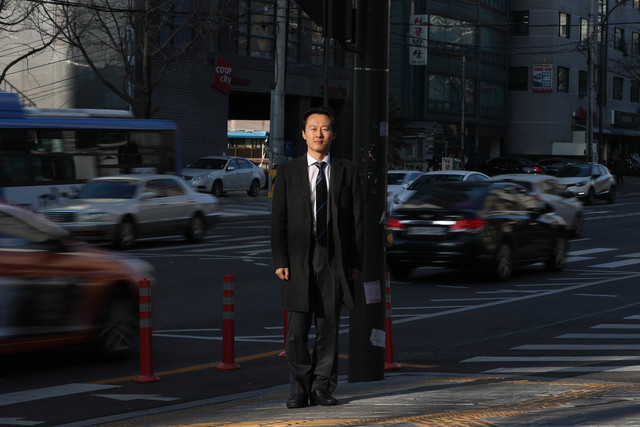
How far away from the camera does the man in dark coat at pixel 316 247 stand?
711 cm

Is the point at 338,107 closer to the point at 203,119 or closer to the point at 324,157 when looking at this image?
the point at 203,119

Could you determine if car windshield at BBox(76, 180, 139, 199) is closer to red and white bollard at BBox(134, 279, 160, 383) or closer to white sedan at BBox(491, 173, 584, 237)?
white sedan at BBox(491, 173, 584, 237)

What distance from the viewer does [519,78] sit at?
7875cm

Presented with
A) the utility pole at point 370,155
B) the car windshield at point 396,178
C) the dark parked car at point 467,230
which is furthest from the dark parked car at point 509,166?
the utility pole at point 370,155

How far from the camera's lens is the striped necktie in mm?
7121

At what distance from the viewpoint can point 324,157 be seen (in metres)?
7.20

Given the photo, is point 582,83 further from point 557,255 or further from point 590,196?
point 557,255

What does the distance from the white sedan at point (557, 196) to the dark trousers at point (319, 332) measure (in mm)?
19198

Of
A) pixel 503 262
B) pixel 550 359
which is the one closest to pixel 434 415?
pixel 550 359

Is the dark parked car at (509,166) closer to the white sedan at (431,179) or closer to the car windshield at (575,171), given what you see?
the car windshield at (575,171)

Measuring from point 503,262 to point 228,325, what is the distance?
348 inches

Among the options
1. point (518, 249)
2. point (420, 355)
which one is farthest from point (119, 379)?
point (518, 249)

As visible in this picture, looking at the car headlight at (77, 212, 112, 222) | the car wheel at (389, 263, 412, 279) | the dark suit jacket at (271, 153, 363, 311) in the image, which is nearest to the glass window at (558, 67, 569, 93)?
the car headlight at (77, 212, 112, 222)

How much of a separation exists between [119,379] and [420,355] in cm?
305
